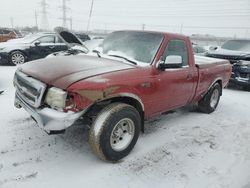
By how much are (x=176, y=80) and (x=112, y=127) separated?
1.61m

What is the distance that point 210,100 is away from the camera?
20.1ft

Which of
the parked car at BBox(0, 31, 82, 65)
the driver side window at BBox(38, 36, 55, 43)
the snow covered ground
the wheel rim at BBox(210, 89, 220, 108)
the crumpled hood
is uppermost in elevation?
the crumpled hood

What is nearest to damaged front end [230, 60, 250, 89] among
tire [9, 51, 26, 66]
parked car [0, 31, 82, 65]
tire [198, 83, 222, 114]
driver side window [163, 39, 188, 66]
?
tire [198, 83, 222, 114]

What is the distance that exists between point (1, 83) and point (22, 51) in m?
3.91

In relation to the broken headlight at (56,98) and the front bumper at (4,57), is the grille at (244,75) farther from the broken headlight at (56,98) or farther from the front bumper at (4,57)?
the front bumper at (4,57)

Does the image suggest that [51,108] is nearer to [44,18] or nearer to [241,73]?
[241,73]

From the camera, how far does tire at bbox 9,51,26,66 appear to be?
434 inches

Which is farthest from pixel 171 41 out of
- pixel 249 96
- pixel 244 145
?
pixel 249 96

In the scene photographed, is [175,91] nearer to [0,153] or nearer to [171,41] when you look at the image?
[171,41]

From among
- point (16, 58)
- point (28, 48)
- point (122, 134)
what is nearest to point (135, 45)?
point (122, 134)

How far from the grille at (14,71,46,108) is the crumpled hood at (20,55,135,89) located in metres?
0.07

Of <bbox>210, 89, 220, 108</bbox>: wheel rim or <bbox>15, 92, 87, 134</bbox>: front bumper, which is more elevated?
<bbox>15, 92, 87, 134</bbox>: front bumper

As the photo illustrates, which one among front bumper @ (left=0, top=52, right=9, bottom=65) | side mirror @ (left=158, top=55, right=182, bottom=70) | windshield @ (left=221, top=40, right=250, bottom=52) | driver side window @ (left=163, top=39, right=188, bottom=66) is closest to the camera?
side mirror @ (left=158, top=55, right=182, bottom=70)

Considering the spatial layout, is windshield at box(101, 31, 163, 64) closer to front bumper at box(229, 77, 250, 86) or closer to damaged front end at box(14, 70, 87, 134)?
damaged front end at box(14, 70, 87, 134)
